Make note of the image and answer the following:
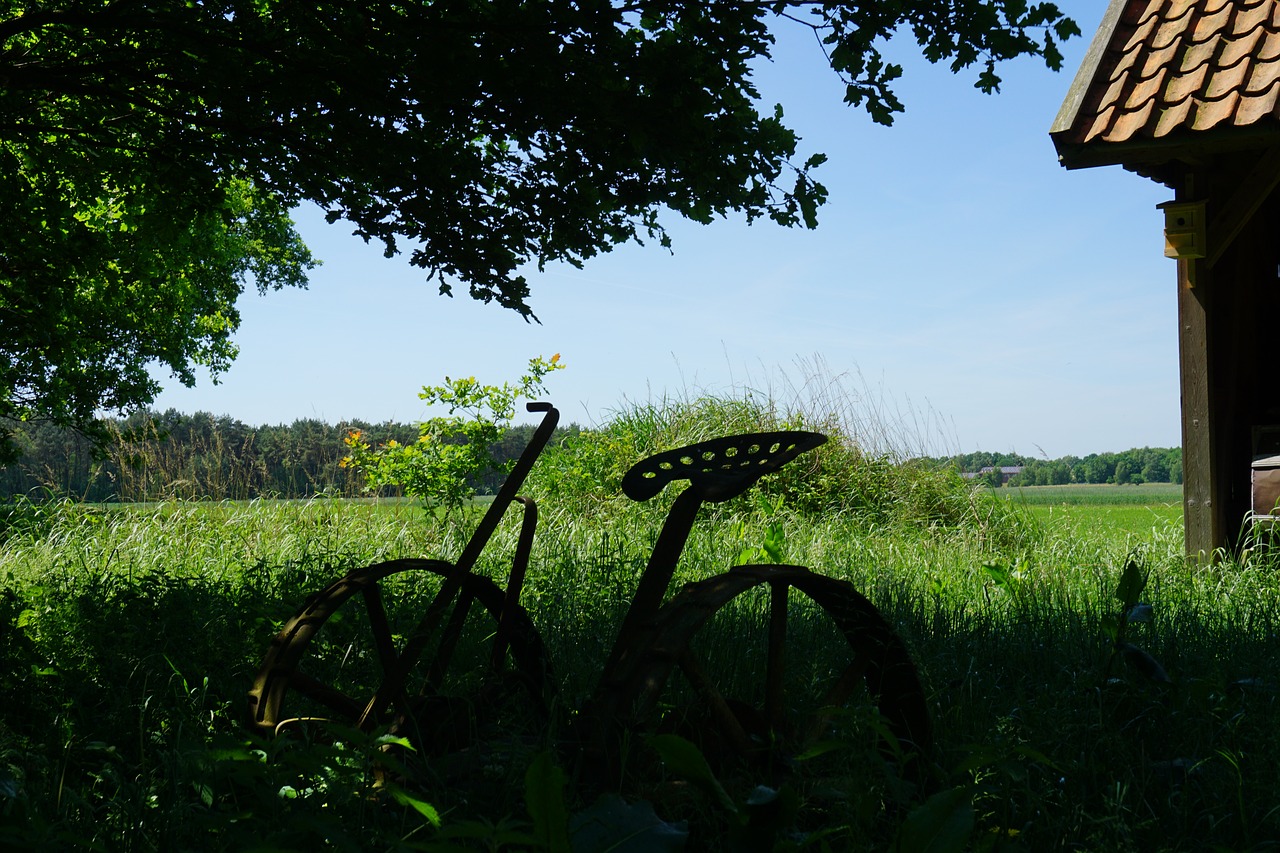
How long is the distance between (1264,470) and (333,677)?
540 cm

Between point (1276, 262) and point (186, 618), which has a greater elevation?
point (1276, 262)

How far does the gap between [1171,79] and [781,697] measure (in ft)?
16.2

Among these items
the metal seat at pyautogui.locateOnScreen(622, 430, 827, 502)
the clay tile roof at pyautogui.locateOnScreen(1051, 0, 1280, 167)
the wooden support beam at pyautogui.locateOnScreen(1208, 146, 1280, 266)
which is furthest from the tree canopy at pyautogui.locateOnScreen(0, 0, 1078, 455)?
the wooden support beam at pyautogui.locateOnScreen(1208, 146, 1280, 266)

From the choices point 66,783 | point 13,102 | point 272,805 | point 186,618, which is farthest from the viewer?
point 13,102

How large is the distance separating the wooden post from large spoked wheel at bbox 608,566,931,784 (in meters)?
3.86

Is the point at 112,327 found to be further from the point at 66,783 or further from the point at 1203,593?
the point at 1203,593

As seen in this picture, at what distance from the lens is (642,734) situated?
1.94 metres

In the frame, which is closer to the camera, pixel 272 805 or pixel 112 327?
pixel 272 805

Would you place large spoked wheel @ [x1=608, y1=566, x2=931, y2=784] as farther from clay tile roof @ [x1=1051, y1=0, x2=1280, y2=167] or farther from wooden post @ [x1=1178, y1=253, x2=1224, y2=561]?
wooden post @ [x1=1178, y1=253, x2=1224, y2=561]

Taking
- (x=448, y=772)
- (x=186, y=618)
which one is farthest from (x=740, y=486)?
(x=186, y=618)

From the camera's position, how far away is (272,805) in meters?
1.90

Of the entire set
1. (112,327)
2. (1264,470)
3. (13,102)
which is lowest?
(1264,470)

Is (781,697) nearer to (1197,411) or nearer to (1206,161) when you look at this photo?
(1197,411)

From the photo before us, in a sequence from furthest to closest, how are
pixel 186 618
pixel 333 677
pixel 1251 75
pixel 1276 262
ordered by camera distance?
pixel 1276 262 < pixel 1251 75 < pixel 186 618 < pixel 333 677
